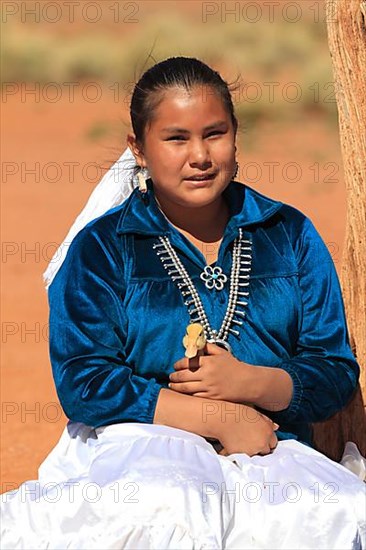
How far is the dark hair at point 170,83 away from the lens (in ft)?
11.1

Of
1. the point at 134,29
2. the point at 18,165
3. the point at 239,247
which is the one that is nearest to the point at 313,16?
the point at 134,29

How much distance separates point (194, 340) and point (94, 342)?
0.30m

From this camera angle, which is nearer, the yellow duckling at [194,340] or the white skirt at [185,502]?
the white skirt at [185,502]

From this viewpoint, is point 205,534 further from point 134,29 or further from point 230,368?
point 134,29

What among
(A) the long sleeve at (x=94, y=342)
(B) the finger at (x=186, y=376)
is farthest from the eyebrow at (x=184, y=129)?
(B) the finger at (x=186, y=376)

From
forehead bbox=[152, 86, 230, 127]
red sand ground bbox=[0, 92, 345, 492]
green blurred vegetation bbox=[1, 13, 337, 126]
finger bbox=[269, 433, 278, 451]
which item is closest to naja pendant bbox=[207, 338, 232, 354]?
finger bbox=[269, 433, 278, 451]

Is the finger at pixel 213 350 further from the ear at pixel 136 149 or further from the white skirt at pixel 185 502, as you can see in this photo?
the ear at pixel 136 149

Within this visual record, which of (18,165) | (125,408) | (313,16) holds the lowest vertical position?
(125,408)

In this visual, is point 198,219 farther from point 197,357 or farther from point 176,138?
point 197,357

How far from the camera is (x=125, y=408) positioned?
3266 millimetres

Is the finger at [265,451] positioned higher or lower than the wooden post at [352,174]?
lower

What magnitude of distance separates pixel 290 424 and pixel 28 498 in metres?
0.81

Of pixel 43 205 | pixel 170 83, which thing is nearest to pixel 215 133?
pixel 170 83

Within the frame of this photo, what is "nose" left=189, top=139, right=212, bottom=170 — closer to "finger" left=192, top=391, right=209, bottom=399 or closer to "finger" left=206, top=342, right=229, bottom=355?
"finger" left=206, top=342, right=229, bottom=355
